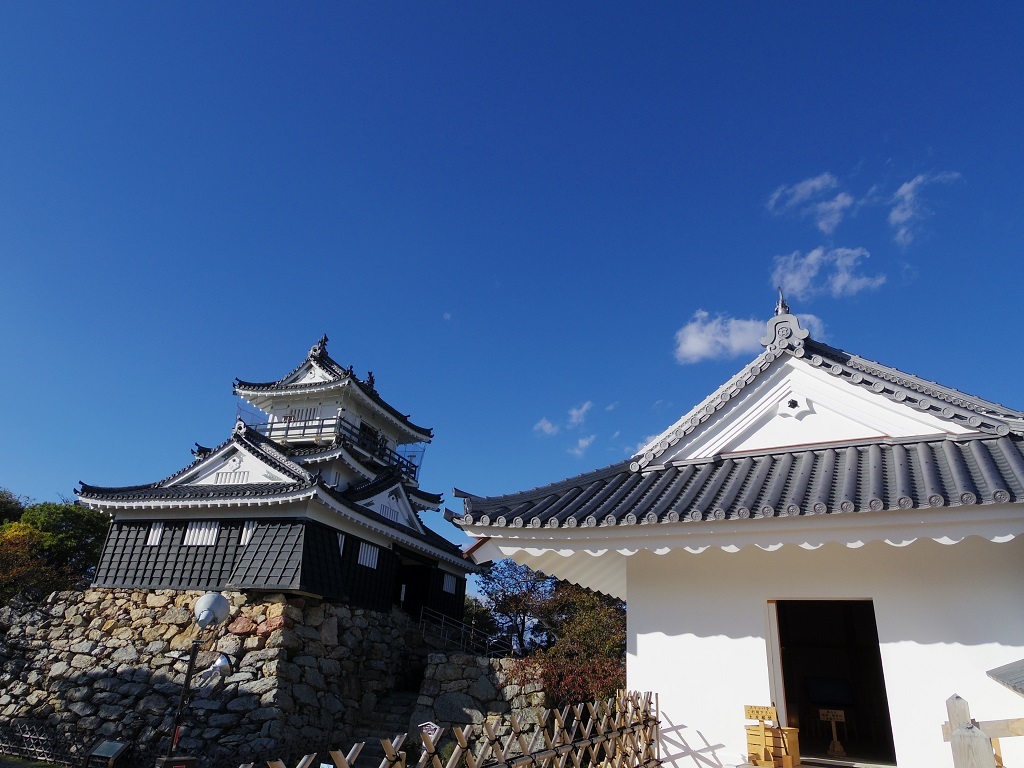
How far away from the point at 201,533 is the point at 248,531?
5.18 ft

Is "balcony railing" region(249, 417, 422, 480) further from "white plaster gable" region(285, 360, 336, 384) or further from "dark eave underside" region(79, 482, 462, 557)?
"dark eave underside" region(79, 482, 462, 557)

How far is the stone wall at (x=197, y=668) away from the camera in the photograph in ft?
43.6

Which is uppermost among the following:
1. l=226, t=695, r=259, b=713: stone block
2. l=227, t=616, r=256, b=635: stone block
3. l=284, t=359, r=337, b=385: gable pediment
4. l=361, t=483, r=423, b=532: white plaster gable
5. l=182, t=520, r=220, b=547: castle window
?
l=284, t=359, r=337, b=385: gable pediment

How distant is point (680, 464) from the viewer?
6.44 metres

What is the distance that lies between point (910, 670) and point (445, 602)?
18.8 meters

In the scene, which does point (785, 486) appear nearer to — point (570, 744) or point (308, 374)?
point (570, 744)

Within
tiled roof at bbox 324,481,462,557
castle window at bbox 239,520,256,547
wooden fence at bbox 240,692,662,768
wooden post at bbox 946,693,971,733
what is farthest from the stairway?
wooden post at bbox 946,693,971,733

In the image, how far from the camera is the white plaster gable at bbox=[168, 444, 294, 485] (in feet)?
58.4

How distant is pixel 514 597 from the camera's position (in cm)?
2269

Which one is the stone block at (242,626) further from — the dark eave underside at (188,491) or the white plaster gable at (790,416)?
the white plaster gable at (790,416)

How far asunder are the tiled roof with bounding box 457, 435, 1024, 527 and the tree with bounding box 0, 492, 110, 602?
21.2 meters

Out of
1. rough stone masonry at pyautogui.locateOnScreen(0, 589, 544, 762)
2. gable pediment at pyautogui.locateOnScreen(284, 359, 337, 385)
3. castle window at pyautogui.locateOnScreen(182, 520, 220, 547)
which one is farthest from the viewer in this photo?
gable pediment at pyautogui.locateOnScreen(284, 359, 337, 385)

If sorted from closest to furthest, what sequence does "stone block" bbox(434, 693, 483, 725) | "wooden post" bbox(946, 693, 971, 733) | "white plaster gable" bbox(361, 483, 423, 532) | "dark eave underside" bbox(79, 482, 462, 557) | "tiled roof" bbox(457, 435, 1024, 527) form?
"wooden post" bbox(946, 693, 971, 733) → "tiled roof" bbox(457, 435, 1024, 527) → "stone block" bbox(434, 693, 483, 725) → "dark eave underside" bbox(79, 482, 462, 557) → "white plaster gable" bbox(361, 483, 423, 532)

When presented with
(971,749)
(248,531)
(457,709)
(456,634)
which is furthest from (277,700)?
(971,749)
